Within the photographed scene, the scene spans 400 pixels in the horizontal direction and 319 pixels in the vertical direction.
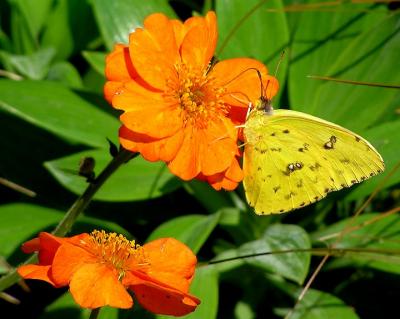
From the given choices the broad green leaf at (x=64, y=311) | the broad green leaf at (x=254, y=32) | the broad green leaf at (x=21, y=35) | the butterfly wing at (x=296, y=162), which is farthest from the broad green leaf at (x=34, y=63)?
the butterfly wing at (x=296, y=162)

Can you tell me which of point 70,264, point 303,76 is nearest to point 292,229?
point 303,76

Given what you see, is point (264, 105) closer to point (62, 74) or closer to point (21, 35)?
point (62, 74)

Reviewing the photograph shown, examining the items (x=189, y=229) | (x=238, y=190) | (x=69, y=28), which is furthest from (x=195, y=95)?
(x=69, y=28)

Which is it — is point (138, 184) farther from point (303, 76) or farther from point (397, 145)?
point (397, 145)

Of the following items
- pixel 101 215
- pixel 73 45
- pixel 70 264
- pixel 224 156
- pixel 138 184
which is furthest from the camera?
pixel 73 45

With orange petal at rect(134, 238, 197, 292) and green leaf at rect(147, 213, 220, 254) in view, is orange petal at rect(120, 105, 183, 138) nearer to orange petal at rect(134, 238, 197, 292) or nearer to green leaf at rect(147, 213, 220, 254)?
orange petal at rect(134, 238, 197, 292)
